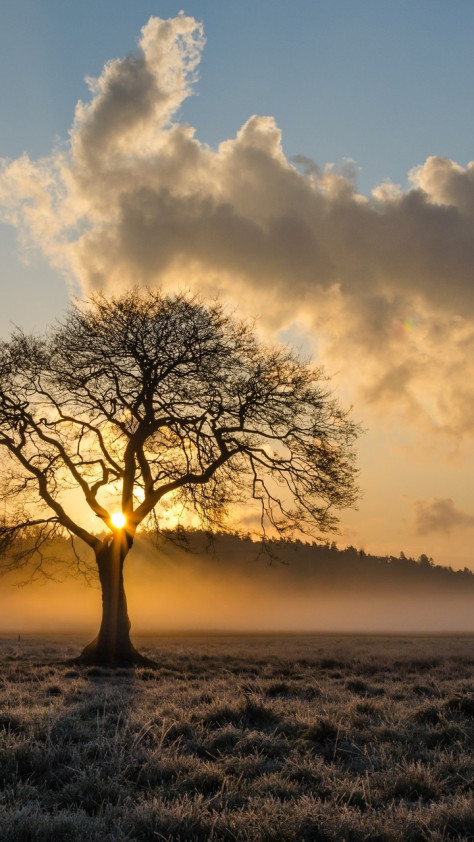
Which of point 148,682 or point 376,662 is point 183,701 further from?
point 376,662

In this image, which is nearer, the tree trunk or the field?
the field

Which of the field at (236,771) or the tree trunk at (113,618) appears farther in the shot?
the tree trunk at (113,618)

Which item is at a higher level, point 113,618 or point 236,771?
point 113,618

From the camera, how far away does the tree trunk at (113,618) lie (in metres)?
22.1

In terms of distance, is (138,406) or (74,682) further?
(138,406)

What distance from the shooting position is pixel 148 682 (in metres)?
16.4

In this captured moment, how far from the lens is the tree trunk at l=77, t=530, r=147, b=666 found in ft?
72.5

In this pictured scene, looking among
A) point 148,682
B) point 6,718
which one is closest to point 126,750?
point 6,718

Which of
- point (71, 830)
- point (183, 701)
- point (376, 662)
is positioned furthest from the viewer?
point (376, 662)

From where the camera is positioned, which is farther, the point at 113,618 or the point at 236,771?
the point at 113,618

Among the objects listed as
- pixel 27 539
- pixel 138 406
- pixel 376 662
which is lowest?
pixel 376 662

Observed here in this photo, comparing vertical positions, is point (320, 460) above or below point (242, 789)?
above

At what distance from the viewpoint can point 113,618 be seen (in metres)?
23.1

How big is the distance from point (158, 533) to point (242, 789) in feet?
64.0
